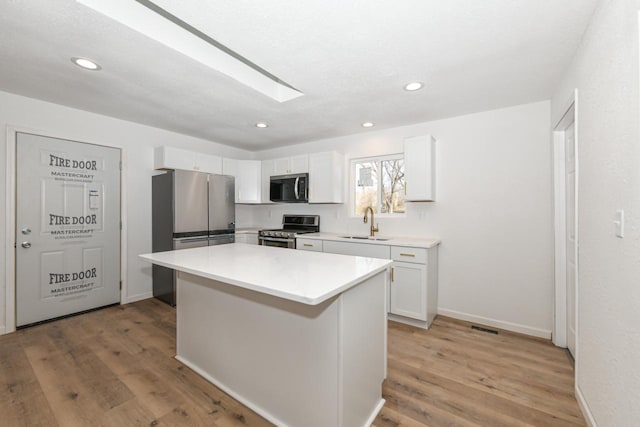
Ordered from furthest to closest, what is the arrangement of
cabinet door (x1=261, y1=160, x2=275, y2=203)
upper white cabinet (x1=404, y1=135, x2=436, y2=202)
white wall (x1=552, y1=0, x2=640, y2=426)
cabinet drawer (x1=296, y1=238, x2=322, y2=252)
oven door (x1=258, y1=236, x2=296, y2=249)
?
cabinet door (x1=261, y1=160, x2=275, y2=203), oven door (x1=258, y1=236, x2=296, y2=249), cabinet drawer (x1=296, y1=238, x2=322, y2=252), upper white cabinet (x1=404, y1=135, x2=436, y2=202), white wall (x1=552, y1=0, x2=640, y2=426)

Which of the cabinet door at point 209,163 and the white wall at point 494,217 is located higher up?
the cabinet door at point 209,163

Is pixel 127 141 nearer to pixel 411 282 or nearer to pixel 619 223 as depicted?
pixel 411 282

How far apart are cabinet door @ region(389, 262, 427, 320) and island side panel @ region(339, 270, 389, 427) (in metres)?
1.19

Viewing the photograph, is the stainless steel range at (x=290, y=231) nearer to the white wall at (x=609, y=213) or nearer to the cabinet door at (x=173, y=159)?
the cabinet door at (x=173, y=159)

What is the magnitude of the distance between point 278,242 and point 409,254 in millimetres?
1967

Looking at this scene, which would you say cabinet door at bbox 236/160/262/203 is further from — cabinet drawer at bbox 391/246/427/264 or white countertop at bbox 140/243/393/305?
cabinet drawer at bbox 391/246/427/264

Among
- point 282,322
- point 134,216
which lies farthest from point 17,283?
point 282,322

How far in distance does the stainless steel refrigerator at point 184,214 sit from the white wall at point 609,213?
12.9 feet

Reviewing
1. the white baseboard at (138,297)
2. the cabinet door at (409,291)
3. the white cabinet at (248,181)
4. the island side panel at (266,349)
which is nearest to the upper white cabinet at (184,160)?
the white cabinet at (248,181)

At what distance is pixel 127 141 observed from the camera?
3590 millimetres

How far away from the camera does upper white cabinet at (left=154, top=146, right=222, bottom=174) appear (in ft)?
12.2

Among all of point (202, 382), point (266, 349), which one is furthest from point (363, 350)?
point (202, 382)

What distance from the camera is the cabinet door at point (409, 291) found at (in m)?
2.88

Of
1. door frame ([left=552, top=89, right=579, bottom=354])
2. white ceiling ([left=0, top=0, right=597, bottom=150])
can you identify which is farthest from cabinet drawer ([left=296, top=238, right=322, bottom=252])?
door frame ([left=552, top=89, right=579, bottom=354])
